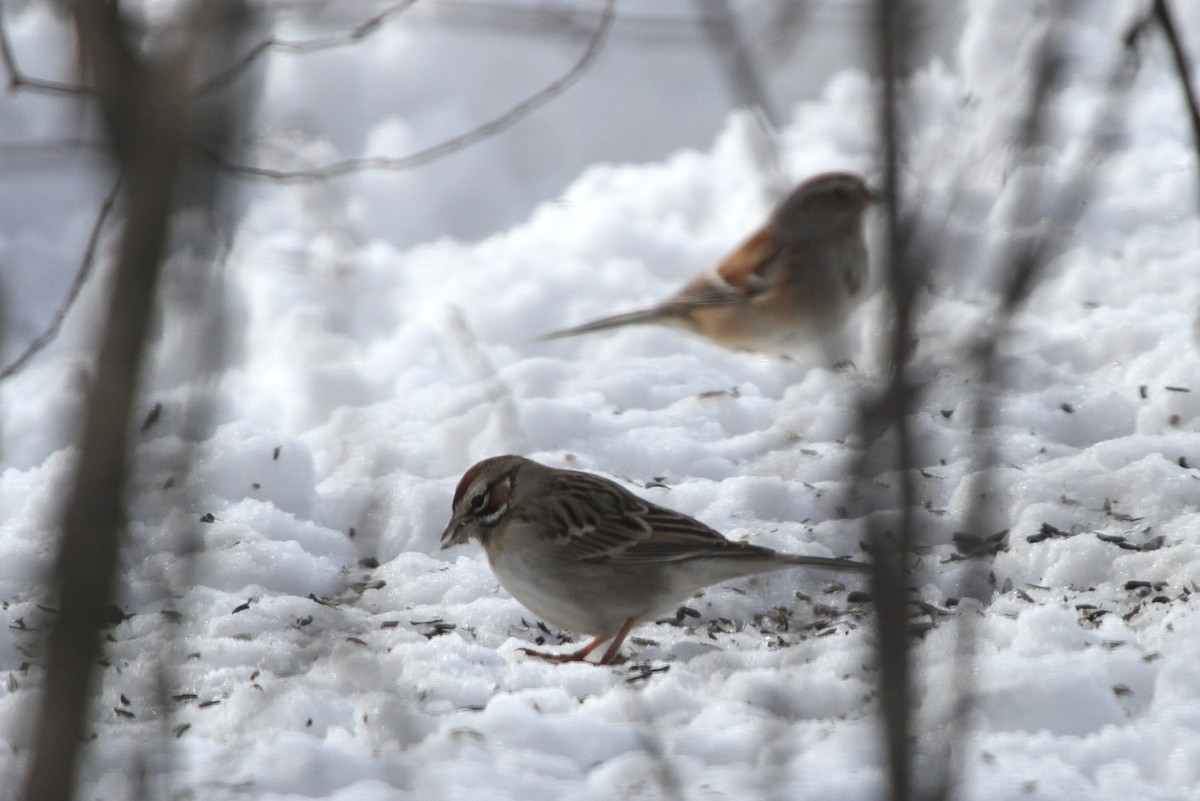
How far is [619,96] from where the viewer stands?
27.2 feet

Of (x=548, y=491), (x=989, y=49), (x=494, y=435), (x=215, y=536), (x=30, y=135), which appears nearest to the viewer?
(x=548, y=491)

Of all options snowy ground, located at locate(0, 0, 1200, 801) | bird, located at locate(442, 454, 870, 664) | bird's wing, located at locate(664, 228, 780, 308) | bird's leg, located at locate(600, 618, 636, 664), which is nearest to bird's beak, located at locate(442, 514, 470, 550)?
Answer: bird, located at locate(442, 454, 870, 664)

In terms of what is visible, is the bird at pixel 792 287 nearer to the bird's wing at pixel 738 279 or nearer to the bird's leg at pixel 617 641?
the bird's wing at pixel 738 279

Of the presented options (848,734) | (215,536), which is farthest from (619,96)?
(848,734)

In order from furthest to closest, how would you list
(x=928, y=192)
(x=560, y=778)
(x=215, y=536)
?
(x=215, y=536), (x=560, y=778), (x=928, y=192)

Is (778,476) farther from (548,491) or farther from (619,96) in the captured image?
(619,96)

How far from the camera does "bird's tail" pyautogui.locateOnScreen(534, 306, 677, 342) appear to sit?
19.9 ft

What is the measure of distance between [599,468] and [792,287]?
1.66 metres

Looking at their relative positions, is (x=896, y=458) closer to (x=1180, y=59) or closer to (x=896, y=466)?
(x=896, y=466)

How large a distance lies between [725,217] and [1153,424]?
2937mm

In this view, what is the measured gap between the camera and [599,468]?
519 centimetres

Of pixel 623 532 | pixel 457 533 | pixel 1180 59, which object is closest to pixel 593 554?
pixel 623 532

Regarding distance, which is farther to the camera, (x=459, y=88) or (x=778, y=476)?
(x=459, y=88)

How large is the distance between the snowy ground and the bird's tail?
14cm
